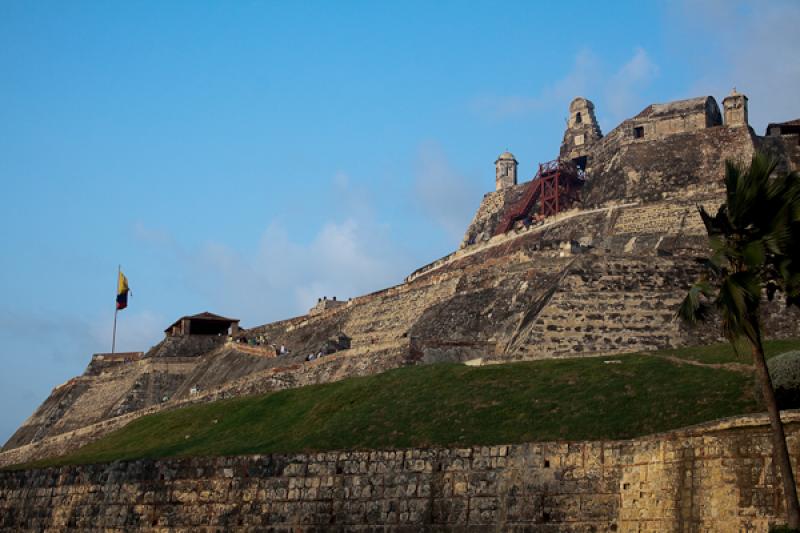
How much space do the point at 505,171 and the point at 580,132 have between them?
7.05 m

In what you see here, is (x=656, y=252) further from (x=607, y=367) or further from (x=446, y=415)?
(x=446, y=415)

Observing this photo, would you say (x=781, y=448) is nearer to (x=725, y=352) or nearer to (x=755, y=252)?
(x=755, y=252)

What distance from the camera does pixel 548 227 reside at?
57469 mm

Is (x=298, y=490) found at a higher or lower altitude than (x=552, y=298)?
lower

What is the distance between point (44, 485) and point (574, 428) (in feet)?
64.2

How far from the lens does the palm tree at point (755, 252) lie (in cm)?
2050

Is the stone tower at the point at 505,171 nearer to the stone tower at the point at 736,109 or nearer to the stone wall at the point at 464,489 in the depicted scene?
the stone tower at the point at 736,109

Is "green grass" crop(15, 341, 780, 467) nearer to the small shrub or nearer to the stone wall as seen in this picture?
the stone wall

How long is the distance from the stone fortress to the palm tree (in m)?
2.93

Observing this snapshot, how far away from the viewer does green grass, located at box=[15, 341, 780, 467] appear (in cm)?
2619

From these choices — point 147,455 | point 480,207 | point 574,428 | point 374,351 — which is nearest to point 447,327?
point 374,351

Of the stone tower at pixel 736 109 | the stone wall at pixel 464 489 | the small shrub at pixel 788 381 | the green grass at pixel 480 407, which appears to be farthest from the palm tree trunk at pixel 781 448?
the stone tower at pixel 736 109

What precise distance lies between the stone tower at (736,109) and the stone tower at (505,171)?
22.0 metres

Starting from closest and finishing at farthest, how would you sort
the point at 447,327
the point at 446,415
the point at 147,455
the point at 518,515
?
the point at 518,515 → the point at 446,415 → the point at 147,455 → the point at 447,327
